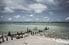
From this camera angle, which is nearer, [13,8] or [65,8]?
[13,8]

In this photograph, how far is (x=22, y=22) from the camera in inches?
75.9

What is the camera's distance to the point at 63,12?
6.69 ft

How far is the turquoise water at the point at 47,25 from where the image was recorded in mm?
1879

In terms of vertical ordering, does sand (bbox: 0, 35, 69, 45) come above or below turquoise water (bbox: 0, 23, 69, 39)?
below

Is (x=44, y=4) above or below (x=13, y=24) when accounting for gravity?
above

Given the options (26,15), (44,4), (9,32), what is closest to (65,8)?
(44,4)

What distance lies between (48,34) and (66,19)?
48cm

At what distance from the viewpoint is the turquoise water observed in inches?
74.0

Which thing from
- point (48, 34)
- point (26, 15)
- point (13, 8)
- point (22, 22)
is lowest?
point (48, 34)

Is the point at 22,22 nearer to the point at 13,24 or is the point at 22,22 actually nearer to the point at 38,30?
the point at 13,24

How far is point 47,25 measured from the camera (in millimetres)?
1972

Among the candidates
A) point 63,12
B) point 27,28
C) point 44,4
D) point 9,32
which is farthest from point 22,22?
point 63,12

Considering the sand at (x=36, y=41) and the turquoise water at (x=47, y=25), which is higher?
the turquoise water at (x=47, y=25)

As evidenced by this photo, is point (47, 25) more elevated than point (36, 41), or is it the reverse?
point (47, 25)
